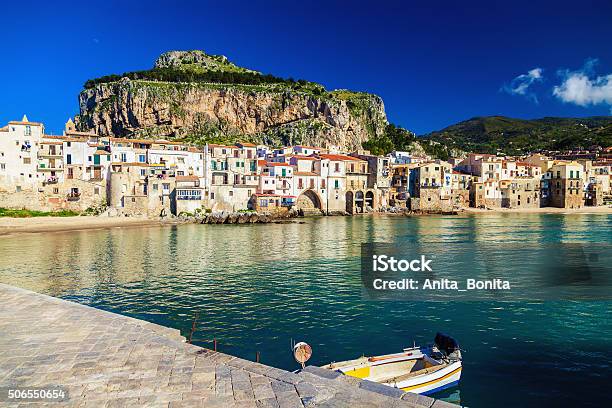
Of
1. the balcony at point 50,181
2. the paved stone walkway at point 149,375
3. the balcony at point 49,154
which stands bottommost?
the paved stone walkway at point 149,375

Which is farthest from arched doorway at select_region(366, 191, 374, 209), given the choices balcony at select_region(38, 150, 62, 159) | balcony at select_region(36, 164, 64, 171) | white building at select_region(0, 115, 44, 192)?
white building at select_region(0, 115, 44, 192)

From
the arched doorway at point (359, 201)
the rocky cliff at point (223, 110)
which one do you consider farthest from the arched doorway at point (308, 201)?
the rocky cliff at point (223, 110)

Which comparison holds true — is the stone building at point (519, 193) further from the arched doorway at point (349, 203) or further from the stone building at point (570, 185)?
the arched doorway at point (349, 203)

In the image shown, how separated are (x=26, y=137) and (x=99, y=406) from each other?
70486mm

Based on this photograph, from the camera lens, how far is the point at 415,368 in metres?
12.6

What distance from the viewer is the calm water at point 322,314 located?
1262 cm

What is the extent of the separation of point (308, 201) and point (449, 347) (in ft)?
233

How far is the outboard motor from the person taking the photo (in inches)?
489

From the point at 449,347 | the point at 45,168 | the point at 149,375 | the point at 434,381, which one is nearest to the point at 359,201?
the point at 45,168

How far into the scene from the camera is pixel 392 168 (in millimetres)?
96812

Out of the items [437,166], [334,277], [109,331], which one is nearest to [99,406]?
[109,331]

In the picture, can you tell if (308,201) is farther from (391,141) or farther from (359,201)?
(391,141)

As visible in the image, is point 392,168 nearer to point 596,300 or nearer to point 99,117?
point 596,300

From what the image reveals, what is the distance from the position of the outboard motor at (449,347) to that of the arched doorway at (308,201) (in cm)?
6833
